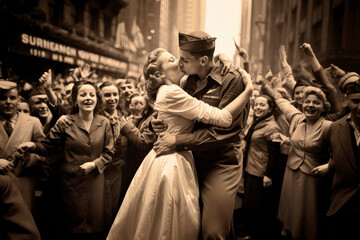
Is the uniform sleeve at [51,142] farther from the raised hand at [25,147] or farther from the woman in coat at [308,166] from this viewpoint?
the woman in coat at [308,166]

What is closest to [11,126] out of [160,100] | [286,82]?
[160,100]

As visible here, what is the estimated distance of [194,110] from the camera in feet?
7.09

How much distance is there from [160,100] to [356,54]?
2913 millimetres

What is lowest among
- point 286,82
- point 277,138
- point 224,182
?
point 224,182

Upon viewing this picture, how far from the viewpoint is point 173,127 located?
2348 mm

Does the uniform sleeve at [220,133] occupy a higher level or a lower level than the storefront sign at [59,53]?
lower

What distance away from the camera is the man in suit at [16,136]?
2973 millimetres

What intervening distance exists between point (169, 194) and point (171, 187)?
52 mm

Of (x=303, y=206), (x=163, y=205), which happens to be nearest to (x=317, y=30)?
(x=303, y=206)

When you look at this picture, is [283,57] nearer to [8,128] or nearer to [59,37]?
[8,128]

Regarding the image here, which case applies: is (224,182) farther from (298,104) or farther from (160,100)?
(298,104)

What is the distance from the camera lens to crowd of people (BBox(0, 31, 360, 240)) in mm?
2184

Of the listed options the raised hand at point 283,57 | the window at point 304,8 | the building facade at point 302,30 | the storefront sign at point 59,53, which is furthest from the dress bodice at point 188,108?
the storefront sign at point 59,53

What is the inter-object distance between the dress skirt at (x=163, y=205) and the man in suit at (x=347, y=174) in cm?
141
